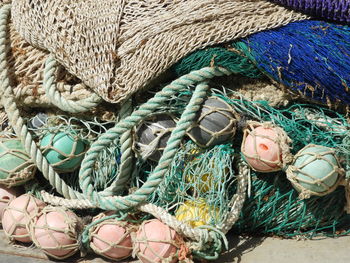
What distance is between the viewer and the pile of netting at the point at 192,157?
228 centimetres

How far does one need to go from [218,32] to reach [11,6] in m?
1.20

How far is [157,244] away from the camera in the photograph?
7.20ft

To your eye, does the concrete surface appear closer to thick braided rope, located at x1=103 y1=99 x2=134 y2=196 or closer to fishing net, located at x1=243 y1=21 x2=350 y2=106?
thick braided rope, located at x1=103 y1=99 x2=134 y2=196

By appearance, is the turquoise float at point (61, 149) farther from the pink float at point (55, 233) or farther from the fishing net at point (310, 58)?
the fishing net at point (310, 58)

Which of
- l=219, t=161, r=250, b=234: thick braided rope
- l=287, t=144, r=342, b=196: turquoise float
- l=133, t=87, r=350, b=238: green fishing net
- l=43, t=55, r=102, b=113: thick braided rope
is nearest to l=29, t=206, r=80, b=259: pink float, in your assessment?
l=133, t=87, r=350, b=238: green fishing net

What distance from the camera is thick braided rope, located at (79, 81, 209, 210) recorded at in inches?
90.4

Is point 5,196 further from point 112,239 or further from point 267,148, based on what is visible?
point 267,148

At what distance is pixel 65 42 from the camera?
2.53 m

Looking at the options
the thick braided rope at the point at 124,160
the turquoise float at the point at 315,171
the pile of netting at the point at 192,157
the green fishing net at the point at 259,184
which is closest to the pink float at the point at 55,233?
the pile of netting at the point at 192,157

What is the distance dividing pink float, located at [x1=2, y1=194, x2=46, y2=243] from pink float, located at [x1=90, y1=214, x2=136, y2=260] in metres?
0.31

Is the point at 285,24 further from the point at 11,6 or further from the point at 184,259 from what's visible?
the point at 11,6

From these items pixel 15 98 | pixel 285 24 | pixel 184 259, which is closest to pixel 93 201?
pixel 184 259

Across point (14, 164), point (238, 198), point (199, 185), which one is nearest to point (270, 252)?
point (238, 198)

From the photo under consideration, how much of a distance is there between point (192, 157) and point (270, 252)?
0.55 metres
